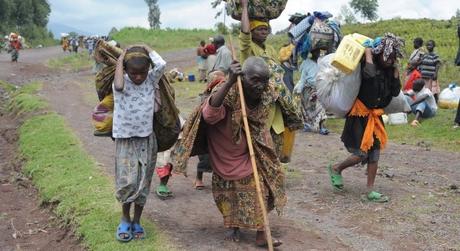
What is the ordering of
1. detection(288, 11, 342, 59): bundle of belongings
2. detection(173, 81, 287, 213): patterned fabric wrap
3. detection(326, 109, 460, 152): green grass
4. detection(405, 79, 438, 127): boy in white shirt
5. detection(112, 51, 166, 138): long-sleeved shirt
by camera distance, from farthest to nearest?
detection(405, 79, 438, 127): boy in white shirt
detection(326, 109, 460, 152): green grass
detection(288, 11, 342, 59): bundle of belongings
detection(112, 51, 166, 138): long-sleeved shirt
detection(173, 81, 287, 213): patterned fabric wrap

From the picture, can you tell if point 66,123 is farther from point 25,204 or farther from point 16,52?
point 16,52

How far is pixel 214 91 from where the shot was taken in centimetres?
466

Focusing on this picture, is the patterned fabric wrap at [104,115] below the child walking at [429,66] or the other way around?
below

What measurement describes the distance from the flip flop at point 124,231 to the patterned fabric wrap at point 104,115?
2.74 feet

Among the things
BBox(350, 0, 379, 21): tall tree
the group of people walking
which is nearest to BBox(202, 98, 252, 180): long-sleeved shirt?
the group of people walking

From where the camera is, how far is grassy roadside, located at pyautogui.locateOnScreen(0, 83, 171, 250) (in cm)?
532

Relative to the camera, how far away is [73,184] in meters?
7.30

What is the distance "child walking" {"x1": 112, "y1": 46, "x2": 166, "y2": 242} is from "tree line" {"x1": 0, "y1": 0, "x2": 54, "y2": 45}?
163ft

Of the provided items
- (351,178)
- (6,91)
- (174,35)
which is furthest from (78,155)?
(174,35)

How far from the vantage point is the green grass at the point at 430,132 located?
9914 millimetres

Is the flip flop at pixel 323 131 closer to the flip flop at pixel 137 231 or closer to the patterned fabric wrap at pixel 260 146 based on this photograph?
the patterned fabric wrap at pixel 260 146

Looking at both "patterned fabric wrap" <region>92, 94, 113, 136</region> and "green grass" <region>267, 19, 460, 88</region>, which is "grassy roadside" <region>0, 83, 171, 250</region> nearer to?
"patterned fabric wrap" <region>92, 94, 113, 136</region>

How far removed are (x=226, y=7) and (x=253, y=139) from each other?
1.46 meters

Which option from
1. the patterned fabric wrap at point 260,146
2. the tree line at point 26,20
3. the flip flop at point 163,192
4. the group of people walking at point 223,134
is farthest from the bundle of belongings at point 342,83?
the tree line at point 26,20
